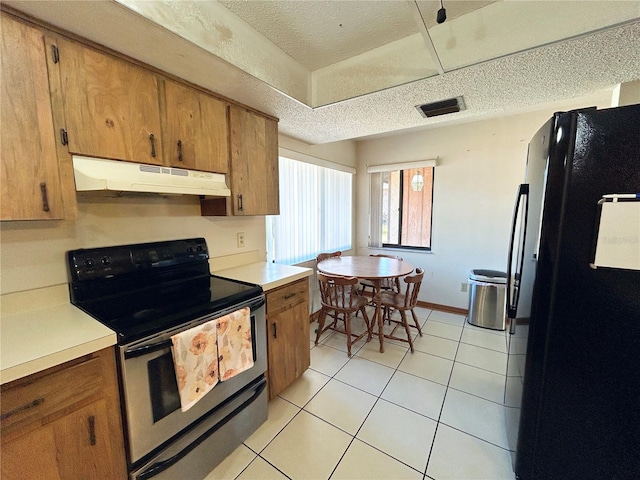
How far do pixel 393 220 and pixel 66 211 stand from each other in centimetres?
362

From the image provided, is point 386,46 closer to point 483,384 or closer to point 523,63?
point 523,63

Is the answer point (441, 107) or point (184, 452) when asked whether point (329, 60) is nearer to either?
point (441, 107)

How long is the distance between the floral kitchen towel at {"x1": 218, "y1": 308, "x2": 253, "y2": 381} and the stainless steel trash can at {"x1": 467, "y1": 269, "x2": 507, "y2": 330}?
2714mm

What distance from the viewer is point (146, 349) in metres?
1.10

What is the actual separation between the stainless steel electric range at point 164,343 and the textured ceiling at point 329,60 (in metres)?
1.07

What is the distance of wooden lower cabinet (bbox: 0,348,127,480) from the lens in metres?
0.84

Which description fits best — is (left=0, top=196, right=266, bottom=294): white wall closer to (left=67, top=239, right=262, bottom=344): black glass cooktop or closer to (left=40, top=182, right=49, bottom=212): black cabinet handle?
(left=67, top=239, right=262, bottom=344): black glass cooktop

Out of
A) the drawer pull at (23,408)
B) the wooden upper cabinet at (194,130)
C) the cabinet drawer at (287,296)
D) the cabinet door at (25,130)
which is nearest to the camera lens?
the drawer pull at (23,408)

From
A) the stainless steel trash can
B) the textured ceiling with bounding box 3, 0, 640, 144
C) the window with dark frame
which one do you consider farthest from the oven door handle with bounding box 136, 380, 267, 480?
the window with dark frame

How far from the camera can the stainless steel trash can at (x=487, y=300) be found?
292cm

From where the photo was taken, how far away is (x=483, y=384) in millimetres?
2068

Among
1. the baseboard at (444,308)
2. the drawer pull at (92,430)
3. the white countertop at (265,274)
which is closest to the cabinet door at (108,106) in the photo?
the white countertop at (265,274)

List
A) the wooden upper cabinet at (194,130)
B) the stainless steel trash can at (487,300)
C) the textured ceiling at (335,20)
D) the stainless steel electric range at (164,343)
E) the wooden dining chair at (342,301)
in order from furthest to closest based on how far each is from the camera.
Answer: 1. the stainless steel trash can at (487,300)
2. the wooden dining chair at (342,301)
3. the wooden upper cabinet at (194,130)
4. the textured ceiling at (335,20)
5. the stainless steel electric range at (164,343)

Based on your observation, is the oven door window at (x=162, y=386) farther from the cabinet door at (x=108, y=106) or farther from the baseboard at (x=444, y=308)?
the baseboard at (x=444, y=308)
